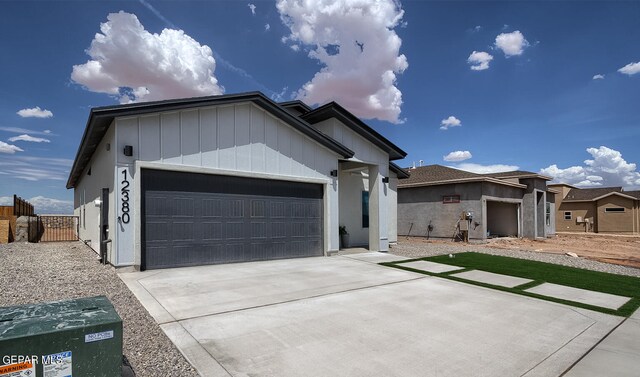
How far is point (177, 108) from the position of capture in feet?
30.9

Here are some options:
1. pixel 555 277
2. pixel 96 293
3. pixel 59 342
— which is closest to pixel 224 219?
pixel 96 293

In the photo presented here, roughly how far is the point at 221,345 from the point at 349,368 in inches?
64.0

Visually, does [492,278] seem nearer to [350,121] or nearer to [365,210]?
[350,121]

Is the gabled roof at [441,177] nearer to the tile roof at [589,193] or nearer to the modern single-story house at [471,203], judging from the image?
the modern single-story house at [471,203]

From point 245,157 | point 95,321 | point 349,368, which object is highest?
point 245,157

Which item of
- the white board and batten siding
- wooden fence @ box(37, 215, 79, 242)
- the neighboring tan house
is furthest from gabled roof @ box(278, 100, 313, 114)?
the neighboring tan house

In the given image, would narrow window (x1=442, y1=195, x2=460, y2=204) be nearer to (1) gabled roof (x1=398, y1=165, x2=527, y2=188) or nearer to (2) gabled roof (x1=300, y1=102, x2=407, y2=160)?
(1) gabled roof (x1=398, y1=165, x2=527, y2=188)

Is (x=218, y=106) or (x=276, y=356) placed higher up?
(x=218, y=106)

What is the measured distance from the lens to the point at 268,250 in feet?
37.3

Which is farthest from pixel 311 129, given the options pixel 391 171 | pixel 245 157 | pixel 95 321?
pixel 95 321

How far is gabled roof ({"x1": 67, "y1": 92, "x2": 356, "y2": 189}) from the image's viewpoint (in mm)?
8594

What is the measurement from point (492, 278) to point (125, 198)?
31.1 ft

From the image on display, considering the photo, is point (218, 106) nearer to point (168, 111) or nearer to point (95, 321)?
point (168, 111)

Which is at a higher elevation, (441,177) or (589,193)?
(441,177)
